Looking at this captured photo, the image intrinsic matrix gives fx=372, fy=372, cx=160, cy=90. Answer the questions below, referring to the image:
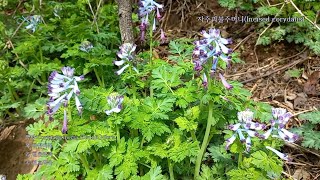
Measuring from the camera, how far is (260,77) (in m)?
3.74

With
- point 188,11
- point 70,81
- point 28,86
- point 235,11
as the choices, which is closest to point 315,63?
point 235,11

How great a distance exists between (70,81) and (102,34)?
4.43 feet

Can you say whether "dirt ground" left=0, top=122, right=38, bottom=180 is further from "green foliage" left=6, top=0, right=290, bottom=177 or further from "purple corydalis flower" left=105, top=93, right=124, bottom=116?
"purple corydalis flower" left=105, top=93, right=124, bottom=116

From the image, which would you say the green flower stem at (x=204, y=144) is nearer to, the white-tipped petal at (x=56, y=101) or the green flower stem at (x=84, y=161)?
the green flower stem at (x=84, y=161)

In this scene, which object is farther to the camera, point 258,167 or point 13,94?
point 13,94

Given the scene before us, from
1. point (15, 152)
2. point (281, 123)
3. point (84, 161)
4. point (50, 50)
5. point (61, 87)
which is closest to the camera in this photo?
point (281, 123)

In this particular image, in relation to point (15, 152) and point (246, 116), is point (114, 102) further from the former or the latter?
point (15, 152)

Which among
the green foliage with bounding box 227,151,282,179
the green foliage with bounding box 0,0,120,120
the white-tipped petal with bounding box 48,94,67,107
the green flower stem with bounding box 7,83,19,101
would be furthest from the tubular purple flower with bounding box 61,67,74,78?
the green flower stem with bounding box 7,83,19,101

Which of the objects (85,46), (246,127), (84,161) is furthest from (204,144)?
(85,46)

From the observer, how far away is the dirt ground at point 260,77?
3.25 m

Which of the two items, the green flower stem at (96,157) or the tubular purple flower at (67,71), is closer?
the tubular purple flower at (67,71)

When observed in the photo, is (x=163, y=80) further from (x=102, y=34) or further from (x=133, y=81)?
(x=102, y=34)

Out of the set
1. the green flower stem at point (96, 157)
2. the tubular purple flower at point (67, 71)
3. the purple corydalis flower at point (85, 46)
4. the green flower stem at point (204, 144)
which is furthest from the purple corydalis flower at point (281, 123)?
the purple corydalis flower at point (85, 46)

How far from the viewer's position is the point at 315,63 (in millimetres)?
3744
